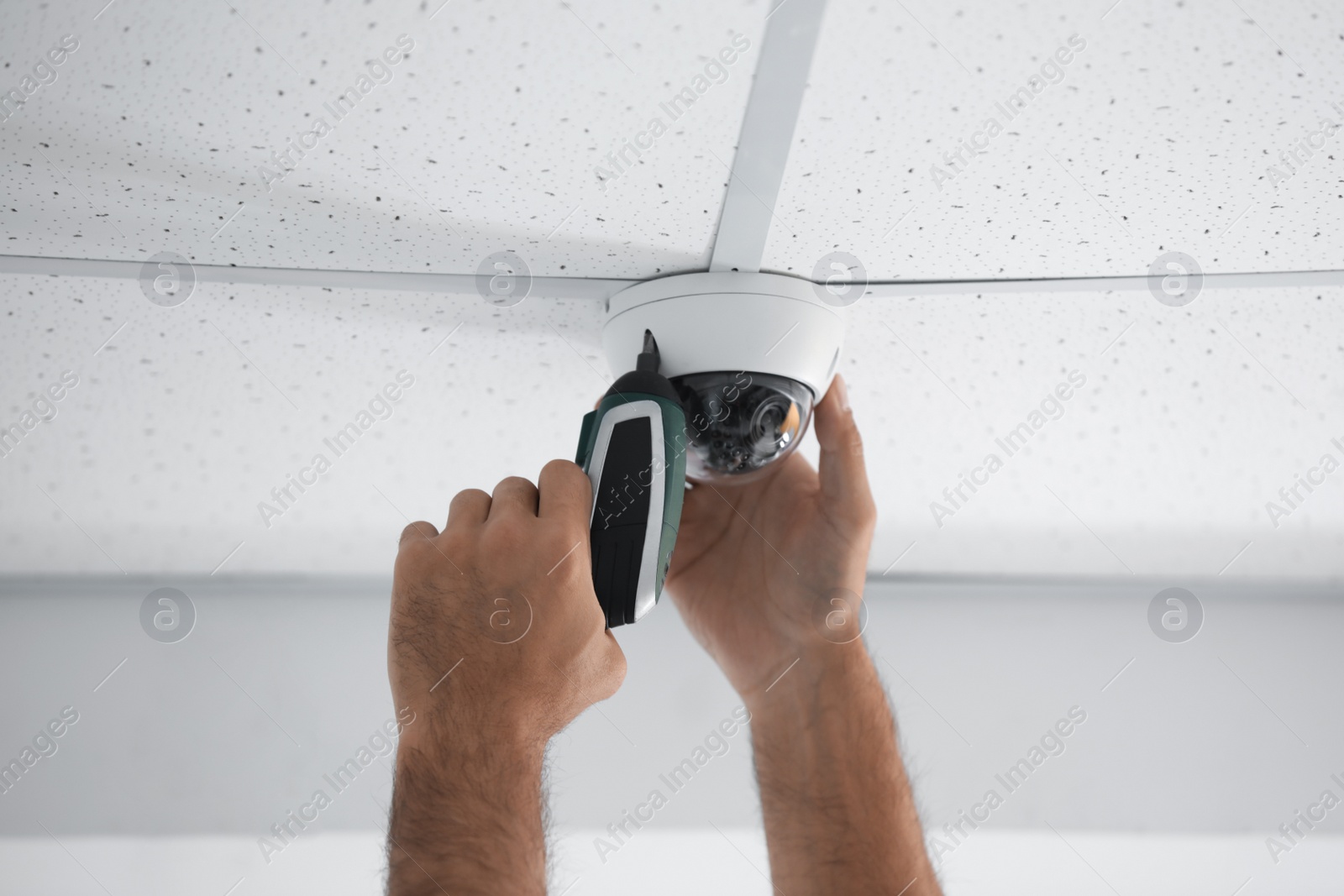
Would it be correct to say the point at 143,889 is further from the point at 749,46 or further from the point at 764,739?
the point at 749,46

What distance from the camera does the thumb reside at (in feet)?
2.93

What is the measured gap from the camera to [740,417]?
77 cm

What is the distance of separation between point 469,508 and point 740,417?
243mm

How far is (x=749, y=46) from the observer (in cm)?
55

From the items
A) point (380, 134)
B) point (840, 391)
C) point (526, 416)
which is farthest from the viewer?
point (526, 416)

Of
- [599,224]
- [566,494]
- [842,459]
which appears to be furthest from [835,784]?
[599,224]

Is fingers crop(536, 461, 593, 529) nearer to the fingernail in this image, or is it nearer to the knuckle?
the knuckle

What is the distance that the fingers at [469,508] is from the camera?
0.76 m

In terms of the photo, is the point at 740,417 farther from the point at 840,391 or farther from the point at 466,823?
the point at 466,823

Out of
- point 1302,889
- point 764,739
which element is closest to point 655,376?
point 764,739

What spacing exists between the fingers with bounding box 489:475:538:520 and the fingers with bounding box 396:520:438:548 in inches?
2.4

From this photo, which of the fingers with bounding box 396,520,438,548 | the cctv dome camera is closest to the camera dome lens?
the cctv dome camera

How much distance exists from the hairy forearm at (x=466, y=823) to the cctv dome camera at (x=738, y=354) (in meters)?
0.30

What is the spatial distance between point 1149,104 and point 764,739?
74 centimetres
